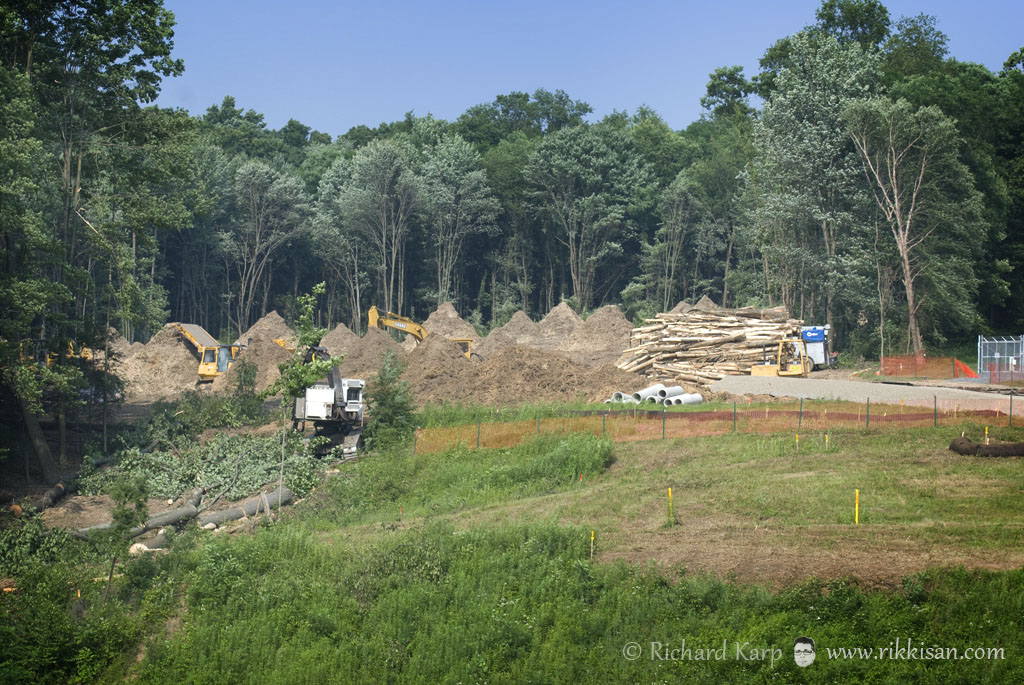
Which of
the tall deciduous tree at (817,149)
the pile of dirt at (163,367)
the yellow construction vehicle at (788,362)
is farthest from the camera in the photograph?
the tall deciduous tree at (817,149)

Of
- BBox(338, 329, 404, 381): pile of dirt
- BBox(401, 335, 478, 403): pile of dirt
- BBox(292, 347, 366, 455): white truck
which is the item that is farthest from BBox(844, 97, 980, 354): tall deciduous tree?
BBox(292, 347, 366, 455): white truck

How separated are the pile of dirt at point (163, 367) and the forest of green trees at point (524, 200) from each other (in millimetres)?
1680

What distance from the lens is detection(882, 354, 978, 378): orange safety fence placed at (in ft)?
136

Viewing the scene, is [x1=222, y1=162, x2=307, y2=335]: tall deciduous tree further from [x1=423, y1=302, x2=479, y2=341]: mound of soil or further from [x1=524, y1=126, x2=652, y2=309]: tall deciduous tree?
[x1=524, y1=126, x2=652, y2=309]: tall deciduous tree

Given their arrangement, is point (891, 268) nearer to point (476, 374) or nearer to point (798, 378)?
point (798, 378)

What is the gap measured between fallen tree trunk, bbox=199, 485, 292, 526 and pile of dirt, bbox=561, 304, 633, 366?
33.1 meters

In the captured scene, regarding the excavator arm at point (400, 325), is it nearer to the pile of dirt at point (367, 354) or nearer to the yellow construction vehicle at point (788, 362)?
the pile of dirt at point (367, 354)

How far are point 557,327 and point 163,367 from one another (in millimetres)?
27198

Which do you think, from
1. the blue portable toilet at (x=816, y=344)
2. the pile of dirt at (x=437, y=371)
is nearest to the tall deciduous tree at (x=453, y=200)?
the pile of dirt at (x=437, y=371)

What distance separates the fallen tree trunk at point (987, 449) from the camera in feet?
74.7

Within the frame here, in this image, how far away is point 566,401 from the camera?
37.4 meters

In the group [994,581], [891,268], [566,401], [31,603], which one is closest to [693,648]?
[994,581]

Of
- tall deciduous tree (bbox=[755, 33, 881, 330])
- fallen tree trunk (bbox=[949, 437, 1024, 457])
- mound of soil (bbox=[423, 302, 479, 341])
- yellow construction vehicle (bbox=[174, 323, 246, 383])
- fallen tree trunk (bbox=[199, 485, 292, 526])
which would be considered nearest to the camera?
fallen tree trunk (bbox=[949, 437, 1024, 457])

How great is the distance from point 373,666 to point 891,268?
137 ft
